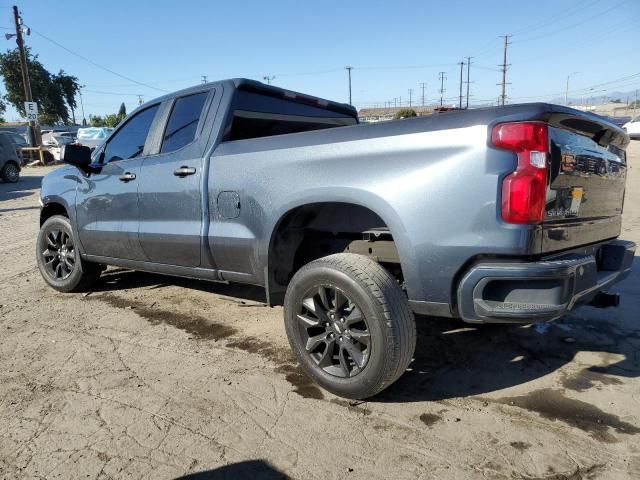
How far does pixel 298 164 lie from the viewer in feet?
9.57

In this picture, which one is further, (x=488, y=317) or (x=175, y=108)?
(x=175, y=108)

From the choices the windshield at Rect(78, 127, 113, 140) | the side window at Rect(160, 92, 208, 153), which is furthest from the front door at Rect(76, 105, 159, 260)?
the windshield at Rect(78, 127, 113, 140)

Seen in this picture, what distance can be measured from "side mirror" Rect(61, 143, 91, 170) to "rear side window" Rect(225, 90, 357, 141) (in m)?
1.68

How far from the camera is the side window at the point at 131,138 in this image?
4227 millimetres

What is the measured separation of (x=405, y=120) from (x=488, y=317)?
110 centimetres

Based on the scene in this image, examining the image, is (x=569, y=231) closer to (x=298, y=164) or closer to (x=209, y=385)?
(x=298, y=164)

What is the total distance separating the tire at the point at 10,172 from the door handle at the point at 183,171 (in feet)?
55.1

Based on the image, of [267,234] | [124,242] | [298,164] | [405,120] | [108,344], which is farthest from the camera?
[124,242]

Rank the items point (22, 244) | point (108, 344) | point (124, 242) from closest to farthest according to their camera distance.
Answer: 1. point (108, 344)
2. point (124, 242)
3. point (22, 244)

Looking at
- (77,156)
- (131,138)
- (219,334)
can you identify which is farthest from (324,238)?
(77,156)

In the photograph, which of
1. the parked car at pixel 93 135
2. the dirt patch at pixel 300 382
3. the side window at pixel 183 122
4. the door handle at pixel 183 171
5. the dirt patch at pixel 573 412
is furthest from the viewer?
the parked car at pixel 93 135

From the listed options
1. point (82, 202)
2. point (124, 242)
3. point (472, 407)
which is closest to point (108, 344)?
point (124, 242)

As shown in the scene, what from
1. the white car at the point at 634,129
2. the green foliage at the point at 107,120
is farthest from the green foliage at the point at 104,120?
the white car at the point at 634,129

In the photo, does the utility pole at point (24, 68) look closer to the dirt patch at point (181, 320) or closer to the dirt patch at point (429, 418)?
the dirt patch at point (181, 320)
